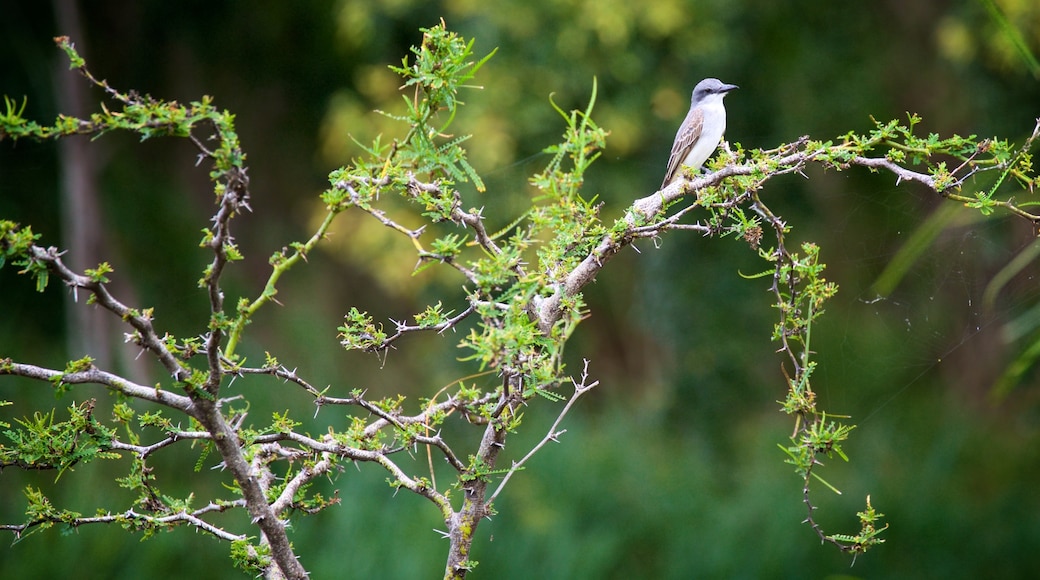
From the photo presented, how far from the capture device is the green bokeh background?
17.0 feet

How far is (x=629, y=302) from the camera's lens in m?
9.48

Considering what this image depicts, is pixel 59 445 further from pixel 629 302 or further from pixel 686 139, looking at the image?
pixel 629 302

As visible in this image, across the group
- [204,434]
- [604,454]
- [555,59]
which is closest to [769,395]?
[604,454]

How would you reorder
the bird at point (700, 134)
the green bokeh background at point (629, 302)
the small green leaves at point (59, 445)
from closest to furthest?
the small green leaves at point (59, 445), the bird at point (700, 134), the green bokeh background at point (629, 302)

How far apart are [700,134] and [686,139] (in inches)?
2.0

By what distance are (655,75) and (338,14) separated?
3433 millimetres

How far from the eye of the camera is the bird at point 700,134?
323cm

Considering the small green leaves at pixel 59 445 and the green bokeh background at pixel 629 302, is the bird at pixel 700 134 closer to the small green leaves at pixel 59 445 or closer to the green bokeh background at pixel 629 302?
the green bokeh background at pixel 629 302

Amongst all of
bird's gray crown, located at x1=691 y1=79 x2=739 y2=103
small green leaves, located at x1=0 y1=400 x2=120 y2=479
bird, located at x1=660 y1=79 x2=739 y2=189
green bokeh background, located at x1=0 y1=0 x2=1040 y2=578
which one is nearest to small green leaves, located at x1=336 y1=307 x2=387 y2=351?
small green leaves, located at x1=0 y1=400 x2=120 y2=479

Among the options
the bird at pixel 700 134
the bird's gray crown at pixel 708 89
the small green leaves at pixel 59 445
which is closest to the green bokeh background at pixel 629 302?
the bird's gray crown at pixel 708 89

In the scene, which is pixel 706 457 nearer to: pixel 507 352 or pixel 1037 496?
pixel 1037 496

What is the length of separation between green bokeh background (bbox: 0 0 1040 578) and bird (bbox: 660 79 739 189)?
1626 mm

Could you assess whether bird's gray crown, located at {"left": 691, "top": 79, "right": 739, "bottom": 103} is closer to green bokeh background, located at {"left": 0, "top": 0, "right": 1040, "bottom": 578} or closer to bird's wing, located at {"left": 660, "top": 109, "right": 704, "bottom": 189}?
bird's wing, located at {"left": 660, "top": 109, "right": 704, "bottom": 189}

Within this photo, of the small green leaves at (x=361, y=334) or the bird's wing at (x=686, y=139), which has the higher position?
the bird's wing at (x=686, y=139)
